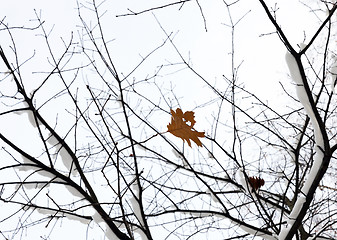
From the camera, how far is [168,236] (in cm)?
272

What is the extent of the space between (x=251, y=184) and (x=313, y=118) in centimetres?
99

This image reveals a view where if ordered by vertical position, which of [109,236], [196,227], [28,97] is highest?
[28,97]

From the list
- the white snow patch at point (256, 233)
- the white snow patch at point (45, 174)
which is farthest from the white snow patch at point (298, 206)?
the white snow patch at point (45, 174)

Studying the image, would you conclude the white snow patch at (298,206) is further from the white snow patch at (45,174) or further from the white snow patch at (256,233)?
the white snow patch at (45,174)

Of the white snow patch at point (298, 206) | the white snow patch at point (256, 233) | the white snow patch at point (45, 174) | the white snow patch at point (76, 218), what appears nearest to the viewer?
the white snow patch at point (298, 206)

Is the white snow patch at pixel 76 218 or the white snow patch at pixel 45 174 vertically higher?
the white snow patch at pixel 45 174

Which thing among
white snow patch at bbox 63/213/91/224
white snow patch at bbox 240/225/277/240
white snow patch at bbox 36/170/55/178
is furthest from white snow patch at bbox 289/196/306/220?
white snow patch at bbox 36/170/55/178

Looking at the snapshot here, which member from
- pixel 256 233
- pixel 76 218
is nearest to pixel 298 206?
pixel 256 233

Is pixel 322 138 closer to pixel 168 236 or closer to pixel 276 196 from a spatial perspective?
pixel 168 236

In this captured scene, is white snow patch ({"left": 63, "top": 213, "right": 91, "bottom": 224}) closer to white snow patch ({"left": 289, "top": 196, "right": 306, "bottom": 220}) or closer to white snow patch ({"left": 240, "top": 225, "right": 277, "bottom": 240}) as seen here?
white snow patch ({"left": 240, "top": 225, "right": 277, "bottom": 240})

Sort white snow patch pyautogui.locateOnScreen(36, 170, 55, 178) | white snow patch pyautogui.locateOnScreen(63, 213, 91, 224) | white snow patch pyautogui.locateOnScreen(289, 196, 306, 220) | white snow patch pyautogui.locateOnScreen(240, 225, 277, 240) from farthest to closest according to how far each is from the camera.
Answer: white snow patch pyautogui.locateOnScreen(240, 225, 277, 240) → white snow patch pyautogui.locateOnScreen(63, 213, 91, 224) → white snow patch pyautogui.locateOnScreen(36, 170, 55, 178) → white snow patch pyautogui.locateOnScreen(289, 196, 306, 220)

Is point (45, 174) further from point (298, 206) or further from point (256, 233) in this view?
point (256, 233)

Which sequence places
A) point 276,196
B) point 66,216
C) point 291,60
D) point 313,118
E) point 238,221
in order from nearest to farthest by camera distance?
1. point 291,60
2. point 313,118
3. point 66,216
4. point 238,221
5. point 276,196

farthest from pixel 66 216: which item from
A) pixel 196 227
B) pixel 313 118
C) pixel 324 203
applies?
pixel 324 203
